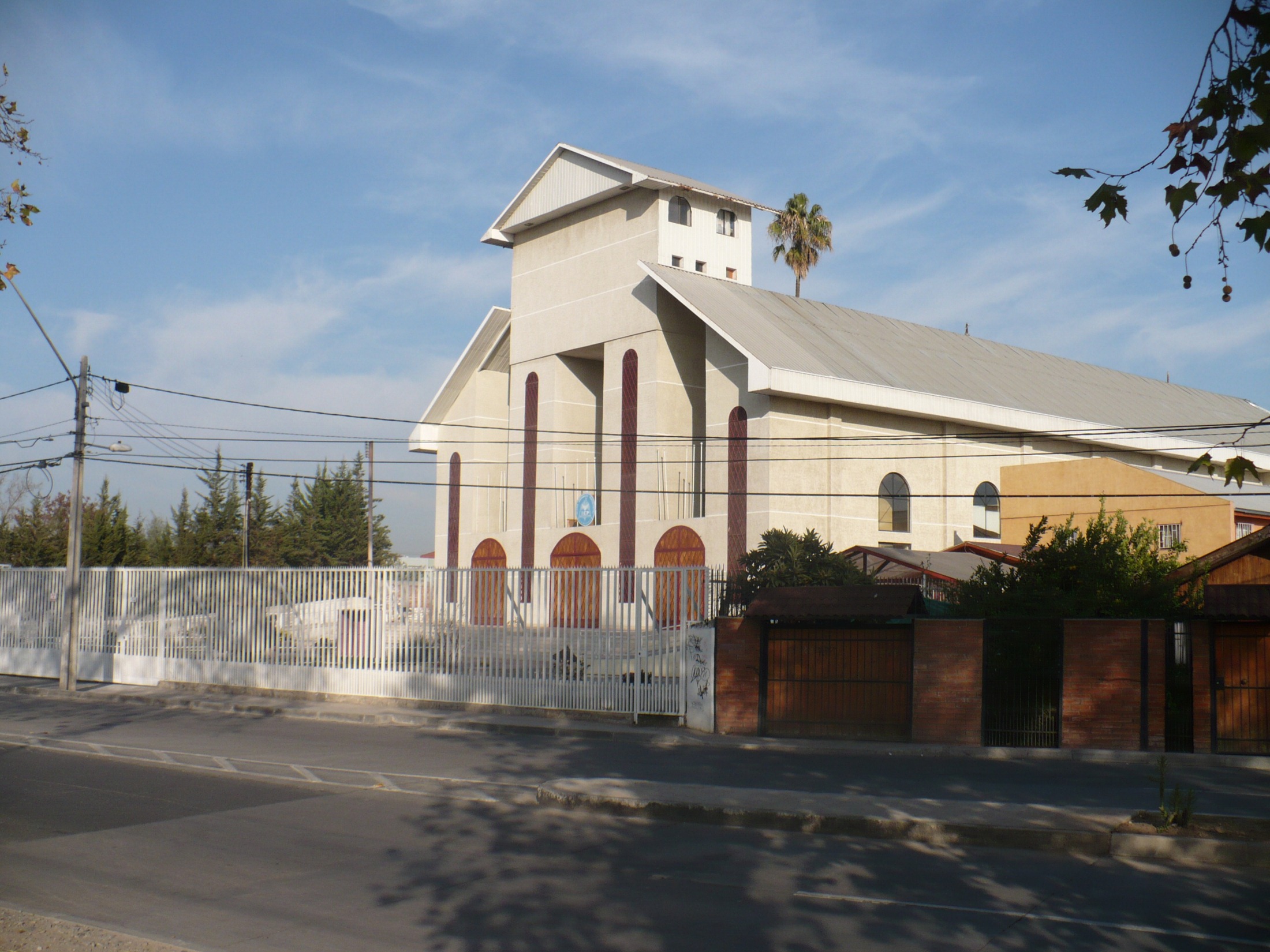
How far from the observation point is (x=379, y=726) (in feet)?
67.6

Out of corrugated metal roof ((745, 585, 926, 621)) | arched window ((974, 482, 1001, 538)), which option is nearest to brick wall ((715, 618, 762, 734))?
corrugated metal roof ((745, 585, 926, 621))

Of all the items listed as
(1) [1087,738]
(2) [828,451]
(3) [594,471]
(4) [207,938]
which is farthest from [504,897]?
(3) [594,471]

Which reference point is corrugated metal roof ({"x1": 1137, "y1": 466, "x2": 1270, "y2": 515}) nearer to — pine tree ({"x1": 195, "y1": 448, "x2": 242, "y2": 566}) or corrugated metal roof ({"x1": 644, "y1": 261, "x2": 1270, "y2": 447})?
corrugated metal roof ({"x1": 644, "y1": 261, "x2": 1270, "y2": 447})

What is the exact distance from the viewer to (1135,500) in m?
35.3

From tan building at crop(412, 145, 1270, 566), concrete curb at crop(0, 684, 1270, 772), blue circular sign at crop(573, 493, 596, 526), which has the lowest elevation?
concrete curb at crop(0, 684, 1270, 772)

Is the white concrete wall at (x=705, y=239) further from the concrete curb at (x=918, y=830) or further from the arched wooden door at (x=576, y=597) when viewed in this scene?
the concrete curb at (x=918, y=830)

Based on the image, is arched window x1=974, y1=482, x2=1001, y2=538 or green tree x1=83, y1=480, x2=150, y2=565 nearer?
arched window x1=974, y1=482, x2=1001, y2=538

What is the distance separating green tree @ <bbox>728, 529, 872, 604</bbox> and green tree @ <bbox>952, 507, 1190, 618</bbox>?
11.3 ft

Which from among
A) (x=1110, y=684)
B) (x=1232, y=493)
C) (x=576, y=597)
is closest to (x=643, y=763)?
(x=576, y=597)

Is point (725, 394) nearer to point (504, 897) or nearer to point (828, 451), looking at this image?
point (828, 451)

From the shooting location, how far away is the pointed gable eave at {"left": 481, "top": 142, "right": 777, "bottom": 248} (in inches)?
1608

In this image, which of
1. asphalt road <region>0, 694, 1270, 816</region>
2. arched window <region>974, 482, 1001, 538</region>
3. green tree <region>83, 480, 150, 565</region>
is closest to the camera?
asphalt road <region>0, 694, 1270, 816</region>

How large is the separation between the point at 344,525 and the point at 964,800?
256 ft

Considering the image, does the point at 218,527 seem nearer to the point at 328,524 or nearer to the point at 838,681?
the point at 328,524
